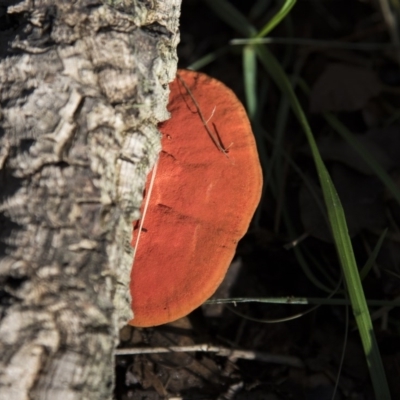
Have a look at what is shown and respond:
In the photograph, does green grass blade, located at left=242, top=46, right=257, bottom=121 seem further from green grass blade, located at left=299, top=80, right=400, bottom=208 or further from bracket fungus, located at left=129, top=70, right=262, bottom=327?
bracket fungus, located at left=129, top=70, right=262, bottom=327

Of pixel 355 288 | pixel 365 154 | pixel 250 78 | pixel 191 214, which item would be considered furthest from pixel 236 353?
pixel 250 78

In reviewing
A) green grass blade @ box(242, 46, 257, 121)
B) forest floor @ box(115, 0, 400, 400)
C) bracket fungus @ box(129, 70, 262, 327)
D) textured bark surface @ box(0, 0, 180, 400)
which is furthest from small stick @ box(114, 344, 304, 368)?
green grass blade @ box(242, 46, 257, 121)

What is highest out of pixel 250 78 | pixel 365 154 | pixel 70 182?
pixel 250 78

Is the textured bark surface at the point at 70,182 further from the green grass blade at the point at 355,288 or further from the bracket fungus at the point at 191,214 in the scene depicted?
the green grass blade at the point at 355,288

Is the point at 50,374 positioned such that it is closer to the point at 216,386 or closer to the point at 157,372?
the point at 157,372

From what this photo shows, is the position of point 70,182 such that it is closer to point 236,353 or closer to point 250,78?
point 236,353

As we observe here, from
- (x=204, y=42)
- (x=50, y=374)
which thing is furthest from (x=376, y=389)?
(x=204, y=42)
